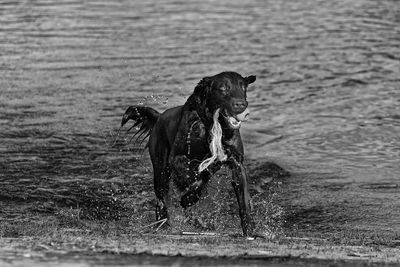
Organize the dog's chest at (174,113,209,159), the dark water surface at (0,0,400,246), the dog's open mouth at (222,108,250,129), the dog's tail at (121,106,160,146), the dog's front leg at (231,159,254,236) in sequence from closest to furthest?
the dog's front leg at (231,159,254,236), the dog's open mouth at (222,108,250,129), the dog's chest at (174,113,209,159), the dog's tail at (121,106,160,146), the dark water surface at (0,0,400,246)

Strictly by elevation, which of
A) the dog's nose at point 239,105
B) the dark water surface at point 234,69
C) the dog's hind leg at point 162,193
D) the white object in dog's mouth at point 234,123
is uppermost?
the dog's nose at point 239,105

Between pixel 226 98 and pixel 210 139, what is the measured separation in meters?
0.42

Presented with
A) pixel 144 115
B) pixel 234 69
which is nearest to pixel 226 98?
pixel 144 115

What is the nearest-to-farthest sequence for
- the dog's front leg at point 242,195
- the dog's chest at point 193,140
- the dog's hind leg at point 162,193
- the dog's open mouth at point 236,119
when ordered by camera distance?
1. the dog's front leg at point 242,195
2. the dog's open mouth at point 236,119
3. the dog's chest at point 193,140
4. the dog's hind leg at point 162,193

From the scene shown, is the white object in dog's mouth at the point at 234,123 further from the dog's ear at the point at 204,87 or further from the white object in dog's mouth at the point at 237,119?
the dog's ear at the point at 204,87

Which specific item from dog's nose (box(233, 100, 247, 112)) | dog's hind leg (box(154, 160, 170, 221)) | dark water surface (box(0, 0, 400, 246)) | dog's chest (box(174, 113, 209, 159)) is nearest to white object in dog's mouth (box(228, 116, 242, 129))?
dog's nose (box(233, 100, 247, 112))

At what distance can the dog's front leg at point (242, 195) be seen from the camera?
9.30 metres

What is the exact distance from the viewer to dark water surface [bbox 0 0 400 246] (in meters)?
13.6

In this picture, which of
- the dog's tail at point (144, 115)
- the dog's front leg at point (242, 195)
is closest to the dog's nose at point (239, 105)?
the dog's front leg at point (242, 195)

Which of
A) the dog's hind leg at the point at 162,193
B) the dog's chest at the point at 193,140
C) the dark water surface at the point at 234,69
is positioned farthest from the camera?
the dark water surface at the point at 234,69

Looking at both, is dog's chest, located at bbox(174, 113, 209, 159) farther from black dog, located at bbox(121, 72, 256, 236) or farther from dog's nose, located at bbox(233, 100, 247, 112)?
dog's nose, located at bbox(233, 100, 247, 112)

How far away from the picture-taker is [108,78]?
2056 centimetres

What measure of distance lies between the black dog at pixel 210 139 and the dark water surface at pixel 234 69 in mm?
2008

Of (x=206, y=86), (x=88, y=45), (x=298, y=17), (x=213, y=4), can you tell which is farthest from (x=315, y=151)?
(x=213, y=4)
